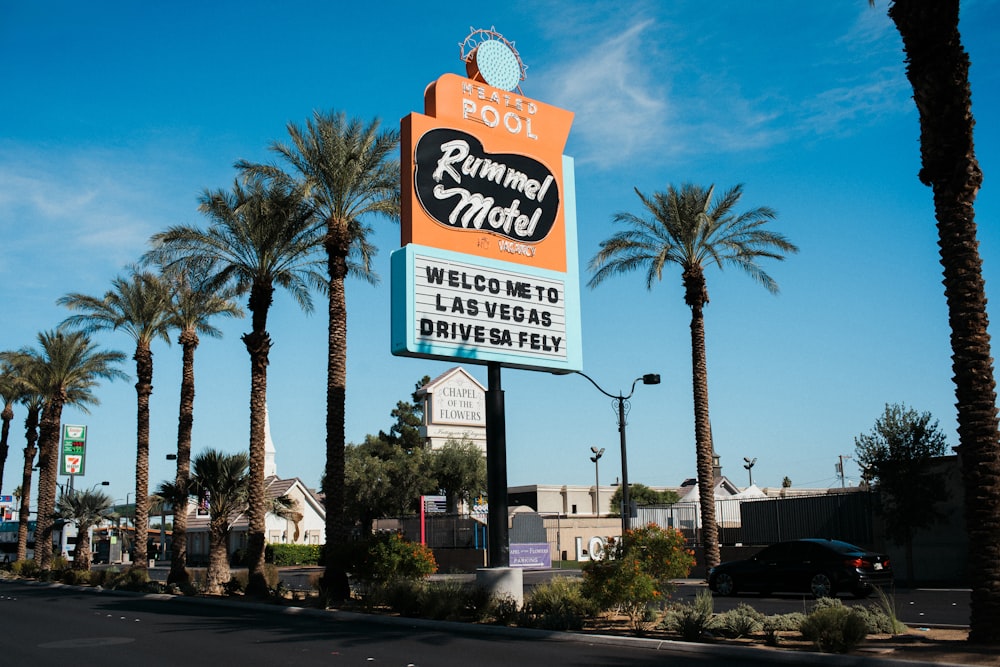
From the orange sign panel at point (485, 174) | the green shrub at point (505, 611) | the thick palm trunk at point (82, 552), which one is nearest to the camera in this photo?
the green shrub at point (505, 611)

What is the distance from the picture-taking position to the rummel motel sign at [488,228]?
1944 centimetres

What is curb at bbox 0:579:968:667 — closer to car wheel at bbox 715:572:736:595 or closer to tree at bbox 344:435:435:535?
car wheel at bbox 715:572:736:595

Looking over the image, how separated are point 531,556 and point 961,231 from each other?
28969 millimetres

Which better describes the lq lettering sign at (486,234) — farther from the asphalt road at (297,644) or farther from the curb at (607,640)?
the asphalt road at (297,644)

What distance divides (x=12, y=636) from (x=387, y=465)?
147 ft

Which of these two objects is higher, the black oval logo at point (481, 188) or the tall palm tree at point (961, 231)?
the black oval logo at point (481, 188)

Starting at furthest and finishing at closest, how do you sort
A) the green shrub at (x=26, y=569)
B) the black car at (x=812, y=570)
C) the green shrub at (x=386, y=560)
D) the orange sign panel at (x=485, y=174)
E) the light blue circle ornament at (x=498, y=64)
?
the green shrub at (x=26, y=569) → the light blue circle ornament at (x=498, y=64) → the green shrub at (x=386, y=560) → the black car at (x=812, y=570) → the orange sign panel at (x=485, y=174)

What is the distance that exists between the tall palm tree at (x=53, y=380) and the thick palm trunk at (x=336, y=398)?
24884mm

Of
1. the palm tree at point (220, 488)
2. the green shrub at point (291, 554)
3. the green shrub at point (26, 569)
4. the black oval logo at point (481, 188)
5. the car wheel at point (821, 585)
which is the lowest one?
the green shrub at point (291, 554)

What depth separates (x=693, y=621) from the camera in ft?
47.1

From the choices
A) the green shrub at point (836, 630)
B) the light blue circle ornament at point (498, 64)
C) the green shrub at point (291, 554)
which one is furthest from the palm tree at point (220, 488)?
the green shrub at point (291, 554)

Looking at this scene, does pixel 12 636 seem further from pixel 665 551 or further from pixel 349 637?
pixel 665 551

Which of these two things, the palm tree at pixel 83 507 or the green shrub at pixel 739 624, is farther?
the palm tree at pixel 83 507

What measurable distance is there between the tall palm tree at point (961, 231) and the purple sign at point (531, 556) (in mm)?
26374
